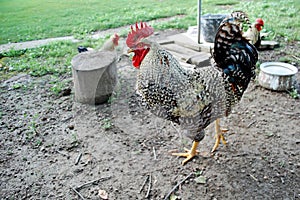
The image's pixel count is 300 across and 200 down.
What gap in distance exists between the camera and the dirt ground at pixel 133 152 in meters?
2.44

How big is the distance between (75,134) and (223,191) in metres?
1.74

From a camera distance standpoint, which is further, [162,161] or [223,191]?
[162,161]

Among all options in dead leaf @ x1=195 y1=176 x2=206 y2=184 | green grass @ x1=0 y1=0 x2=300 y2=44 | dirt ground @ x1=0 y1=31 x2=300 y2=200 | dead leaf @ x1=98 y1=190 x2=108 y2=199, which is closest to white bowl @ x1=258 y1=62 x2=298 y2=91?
dirt ground @ x1=0 y1=31 x2=300 y2=200

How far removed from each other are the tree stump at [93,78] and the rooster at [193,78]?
109cm

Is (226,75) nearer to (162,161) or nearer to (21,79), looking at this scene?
(162,161)

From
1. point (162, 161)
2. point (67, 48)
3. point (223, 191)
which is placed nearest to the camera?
point (223, 191)

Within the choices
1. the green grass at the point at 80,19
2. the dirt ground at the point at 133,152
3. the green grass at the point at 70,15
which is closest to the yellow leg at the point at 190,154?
the dirt ground at the point at 133,152

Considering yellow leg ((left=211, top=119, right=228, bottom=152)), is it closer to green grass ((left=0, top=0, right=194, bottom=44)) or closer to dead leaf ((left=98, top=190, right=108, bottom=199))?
dead leaf ((left=98, top=190, right=108, bottom=199))

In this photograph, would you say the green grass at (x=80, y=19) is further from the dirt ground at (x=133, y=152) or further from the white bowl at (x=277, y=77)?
the white bowl at (x=277, y=77)

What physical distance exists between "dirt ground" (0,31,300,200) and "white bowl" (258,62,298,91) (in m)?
0.10

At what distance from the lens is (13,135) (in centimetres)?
322

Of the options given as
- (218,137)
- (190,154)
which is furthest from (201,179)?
(218,137)

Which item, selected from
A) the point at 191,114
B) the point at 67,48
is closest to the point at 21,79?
the point at 67,48

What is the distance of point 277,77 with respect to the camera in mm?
3711
